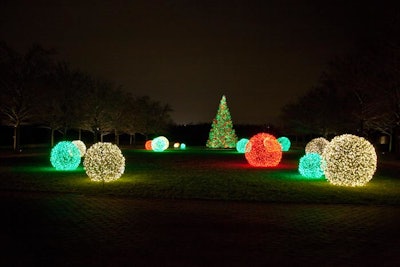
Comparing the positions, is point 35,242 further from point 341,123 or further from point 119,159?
point 341,123

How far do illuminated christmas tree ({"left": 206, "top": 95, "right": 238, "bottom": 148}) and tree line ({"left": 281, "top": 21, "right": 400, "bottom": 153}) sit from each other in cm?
1120

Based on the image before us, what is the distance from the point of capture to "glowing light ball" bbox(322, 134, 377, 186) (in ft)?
48.5

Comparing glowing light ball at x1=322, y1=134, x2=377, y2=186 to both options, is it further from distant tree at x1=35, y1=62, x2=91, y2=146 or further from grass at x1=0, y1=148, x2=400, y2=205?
distant tree at x1=35, y1=62, x2=91, y2=146

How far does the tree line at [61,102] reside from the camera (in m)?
37.4

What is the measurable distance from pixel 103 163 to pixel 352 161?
8.83 m

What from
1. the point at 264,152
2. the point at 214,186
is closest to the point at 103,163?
the point at 214,186

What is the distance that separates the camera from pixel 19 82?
37312 mm

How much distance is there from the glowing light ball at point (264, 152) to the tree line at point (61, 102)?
75.9ft

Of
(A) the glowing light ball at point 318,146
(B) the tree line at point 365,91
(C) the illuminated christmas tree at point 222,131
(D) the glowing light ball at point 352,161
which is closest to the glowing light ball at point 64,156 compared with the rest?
(D) the glowing light ball at point 352,161

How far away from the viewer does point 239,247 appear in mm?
7328

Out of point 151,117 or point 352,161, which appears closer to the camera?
point 352,161

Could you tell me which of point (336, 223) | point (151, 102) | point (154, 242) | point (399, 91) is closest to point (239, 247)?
point (154, 242)

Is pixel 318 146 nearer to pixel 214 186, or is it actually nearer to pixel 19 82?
pixel 214 186

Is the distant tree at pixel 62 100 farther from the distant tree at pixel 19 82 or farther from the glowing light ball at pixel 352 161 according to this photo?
the glowing light ball at pixel 352 161
